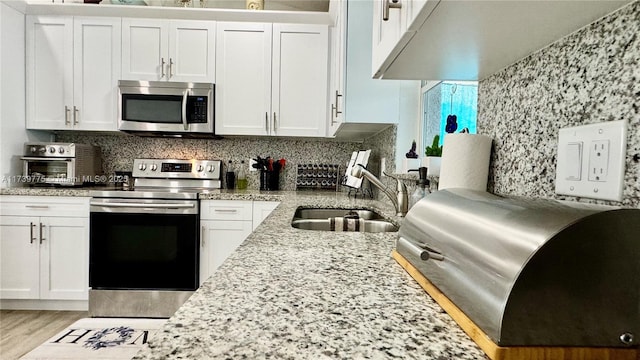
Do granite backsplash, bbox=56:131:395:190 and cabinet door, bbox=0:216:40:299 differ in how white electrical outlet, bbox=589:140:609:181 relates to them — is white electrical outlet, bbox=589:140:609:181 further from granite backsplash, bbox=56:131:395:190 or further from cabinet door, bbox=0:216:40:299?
cabinet door, bbox=0:216:40:299

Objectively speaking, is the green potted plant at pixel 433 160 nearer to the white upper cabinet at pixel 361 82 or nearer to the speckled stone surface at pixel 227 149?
the white upper cabinet at pixel 361 82

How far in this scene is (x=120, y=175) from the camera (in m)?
3.01

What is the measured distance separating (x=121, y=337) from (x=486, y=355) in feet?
6.00

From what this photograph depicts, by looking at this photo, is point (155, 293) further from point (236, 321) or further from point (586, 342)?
point (586, 342)

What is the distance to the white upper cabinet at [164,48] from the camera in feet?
9.23

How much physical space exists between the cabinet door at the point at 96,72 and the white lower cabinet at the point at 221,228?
3.55 feet

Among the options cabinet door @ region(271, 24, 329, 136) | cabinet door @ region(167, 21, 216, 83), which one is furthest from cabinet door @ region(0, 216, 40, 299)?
cabinet door @ region(271, 24, 329, 136)

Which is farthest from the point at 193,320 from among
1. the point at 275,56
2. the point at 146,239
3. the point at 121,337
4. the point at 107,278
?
the point at 275,56

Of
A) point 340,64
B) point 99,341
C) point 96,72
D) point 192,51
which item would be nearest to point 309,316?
point 99,341

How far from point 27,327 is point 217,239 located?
1.30m

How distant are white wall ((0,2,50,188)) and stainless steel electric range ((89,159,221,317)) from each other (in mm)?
781

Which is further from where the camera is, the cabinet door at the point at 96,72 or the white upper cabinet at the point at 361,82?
the cabinet door at the point at 96,72

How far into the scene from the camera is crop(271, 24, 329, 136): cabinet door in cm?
288

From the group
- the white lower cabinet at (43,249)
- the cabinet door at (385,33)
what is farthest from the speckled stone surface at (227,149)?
the cabinet door at (385,33)
